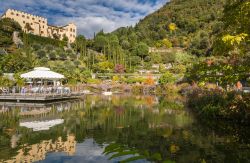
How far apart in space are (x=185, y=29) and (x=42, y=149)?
3217 inches

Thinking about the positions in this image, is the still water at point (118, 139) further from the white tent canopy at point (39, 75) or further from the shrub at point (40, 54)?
the shrub at point (40, 54)

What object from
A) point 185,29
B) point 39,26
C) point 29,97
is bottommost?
point 29,97

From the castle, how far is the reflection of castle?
61789mm

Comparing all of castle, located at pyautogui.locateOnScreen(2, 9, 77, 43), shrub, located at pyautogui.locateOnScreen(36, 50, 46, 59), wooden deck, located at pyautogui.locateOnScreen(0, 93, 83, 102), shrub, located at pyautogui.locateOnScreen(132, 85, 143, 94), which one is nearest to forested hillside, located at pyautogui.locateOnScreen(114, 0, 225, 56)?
castle, located at pyautogui.locateOnScreen(2, 9, 77, 43)

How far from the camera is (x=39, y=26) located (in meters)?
73.6

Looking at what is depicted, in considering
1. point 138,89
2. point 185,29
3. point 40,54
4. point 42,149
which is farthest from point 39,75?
point 185,29

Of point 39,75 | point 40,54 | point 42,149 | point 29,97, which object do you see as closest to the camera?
point 42,149

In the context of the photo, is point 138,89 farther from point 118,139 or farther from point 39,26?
point 39,26

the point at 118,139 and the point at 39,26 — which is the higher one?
the point at 39,26

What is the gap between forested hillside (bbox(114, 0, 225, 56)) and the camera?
65.2m

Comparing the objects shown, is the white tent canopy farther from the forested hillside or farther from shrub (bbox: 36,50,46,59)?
the forested hillside

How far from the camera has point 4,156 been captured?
24.7 feet

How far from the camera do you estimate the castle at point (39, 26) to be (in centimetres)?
6775

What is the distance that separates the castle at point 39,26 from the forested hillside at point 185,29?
14418 mm
